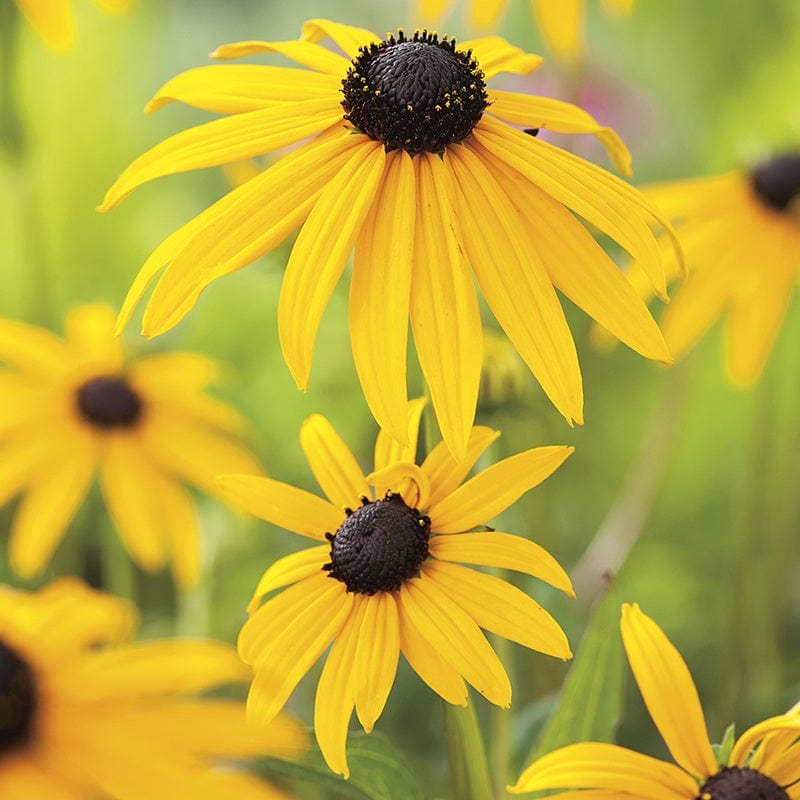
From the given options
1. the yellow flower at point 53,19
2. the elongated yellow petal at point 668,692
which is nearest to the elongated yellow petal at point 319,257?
the elongated yellow petal at point 668,692

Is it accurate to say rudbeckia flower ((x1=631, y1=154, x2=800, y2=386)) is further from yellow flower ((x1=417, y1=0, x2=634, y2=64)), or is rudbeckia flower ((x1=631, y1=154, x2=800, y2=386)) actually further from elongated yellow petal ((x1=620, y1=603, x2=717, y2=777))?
elongated yellow petal ((x1=620, y1=603, x2=717, y2=777))

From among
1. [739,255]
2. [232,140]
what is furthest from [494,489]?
[739,255]

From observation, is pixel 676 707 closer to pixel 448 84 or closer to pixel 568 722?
pixel 568 722

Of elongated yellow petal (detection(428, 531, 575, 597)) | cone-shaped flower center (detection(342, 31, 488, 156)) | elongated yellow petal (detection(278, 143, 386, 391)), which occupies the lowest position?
elongated yellow petal (detection(428, 531, 575, 597))

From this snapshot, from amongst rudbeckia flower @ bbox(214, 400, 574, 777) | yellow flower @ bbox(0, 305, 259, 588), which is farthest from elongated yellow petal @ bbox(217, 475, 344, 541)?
yellow flower @ bbox(0, 305, 259, 588)

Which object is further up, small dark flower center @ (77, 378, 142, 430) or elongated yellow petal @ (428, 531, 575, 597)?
small dark flower center @ (77, 378, 142, 430)

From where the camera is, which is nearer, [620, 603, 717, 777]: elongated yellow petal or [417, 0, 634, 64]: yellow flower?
[620, 603, 717, 777]: elongated yellow petal

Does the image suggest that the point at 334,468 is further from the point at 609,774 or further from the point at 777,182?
the point at 777,182

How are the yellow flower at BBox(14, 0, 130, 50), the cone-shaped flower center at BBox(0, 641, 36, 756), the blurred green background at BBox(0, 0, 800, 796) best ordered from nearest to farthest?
1. the cone-shaped flower center at BBox(0, 641, 36, 756)
2. the yellow flower at BBox(14, 0, 130, 50)
3. the blurred green background at BBox(0, 0, 800, 796)
